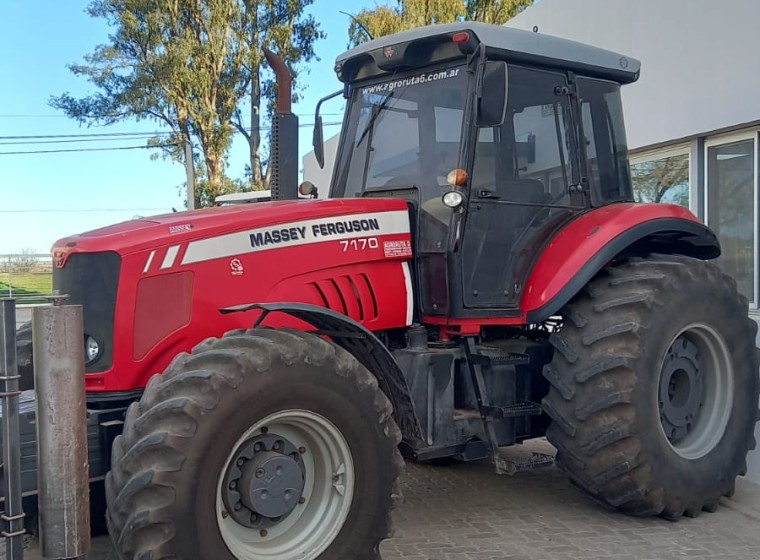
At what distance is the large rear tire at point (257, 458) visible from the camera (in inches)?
127

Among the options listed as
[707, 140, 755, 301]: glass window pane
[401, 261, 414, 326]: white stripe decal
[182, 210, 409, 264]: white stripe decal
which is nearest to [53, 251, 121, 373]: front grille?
[182, 210, 409, 264]: white stripe decal

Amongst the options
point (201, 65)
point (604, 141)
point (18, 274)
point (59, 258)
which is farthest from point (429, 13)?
point (59, 258)

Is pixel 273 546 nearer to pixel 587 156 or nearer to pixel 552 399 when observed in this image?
pixel 552 399

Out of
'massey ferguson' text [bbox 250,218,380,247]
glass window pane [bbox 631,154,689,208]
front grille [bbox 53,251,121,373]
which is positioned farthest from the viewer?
glass window pane [bbox 631,154,689,208]

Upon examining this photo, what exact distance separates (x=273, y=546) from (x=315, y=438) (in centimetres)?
52

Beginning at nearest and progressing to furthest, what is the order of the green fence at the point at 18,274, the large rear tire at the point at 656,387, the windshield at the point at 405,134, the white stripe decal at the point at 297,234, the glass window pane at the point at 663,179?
the white stripe decal at the point at 297,234 → the large rear tire at the point at 656,387 → the windshield at the point at 405,134 → the glass window pane at the point at 663,179 → the green fence at the point at 18,274

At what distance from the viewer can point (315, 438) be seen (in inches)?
150

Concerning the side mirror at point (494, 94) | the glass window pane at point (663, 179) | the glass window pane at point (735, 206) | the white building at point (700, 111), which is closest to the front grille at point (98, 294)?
the side mirror at point (494, 94)

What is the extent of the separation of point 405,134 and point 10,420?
281 centimetres

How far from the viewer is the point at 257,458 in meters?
3.64

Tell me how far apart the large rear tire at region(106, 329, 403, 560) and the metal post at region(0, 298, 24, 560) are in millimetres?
353

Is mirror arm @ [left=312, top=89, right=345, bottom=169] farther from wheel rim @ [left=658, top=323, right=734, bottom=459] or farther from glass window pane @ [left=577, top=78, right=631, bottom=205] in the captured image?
wheel rim @ [left=658, top=323, right=734, bottom=459]

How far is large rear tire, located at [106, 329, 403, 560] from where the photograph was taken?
10.6 feet

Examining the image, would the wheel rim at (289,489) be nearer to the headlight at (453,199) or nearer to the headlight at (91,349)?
the headlight at (91,349)
